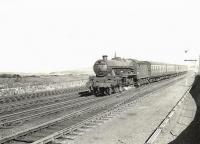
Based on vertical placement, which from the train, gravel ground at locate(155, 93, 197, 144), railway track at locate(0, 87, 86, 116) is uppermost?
the train

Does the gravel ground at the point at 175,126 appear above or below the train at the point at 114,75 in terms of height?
below

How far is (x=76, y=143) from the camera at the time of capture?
9.79 m

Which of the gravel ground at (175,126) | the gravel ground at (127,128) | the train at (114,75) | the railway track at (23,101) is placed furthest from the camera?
the train at (114,75)

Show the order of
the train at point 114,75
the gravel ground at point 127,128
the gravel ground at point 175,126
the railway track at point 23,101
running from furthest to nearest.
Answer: the train at point 114,75 < the railway track at point 23,101 < the gravel ground at point 175,126 < the gravel ground at point 127,128

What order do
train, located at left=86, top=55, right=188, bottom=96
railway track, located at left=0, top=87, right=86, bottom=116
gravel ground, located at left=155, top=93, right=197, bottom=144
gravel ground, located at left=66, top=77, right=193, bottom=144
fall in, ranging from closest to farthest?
gravel ground, located at left=66, top=77, right=193, bottom=144 → gravel ground, located at left=155, top=93, right=197, bottom=144 → railway track, located at left=0, top=87, right=86, bottom=116 → train, located at left=86, top=55, right=188, bottom=96

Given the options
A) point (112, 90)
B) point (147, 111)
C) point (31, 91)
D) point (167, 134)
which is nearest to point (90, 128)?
point (167, 134)

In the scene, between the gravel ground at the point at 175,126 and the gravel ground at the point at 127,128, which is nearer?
the gravel ground at the point at 127,128

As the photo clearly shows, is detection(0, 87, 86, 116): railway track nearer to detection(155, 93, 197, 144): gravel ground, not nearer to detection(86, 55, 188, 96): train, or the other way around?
detection(86, 55, 188, 96): train

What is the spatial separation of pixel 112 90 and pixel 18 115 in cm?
1234

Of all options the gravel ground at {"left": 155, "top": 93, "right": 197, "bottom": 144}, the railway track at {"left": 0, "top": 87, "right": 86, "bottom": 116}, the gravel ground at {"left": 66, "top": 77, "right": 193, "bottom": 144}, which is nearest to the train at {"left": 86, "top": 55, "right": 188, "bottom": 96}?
the railway track at {"left": 0, "top": 87, "right": 86, "bottom": 116}

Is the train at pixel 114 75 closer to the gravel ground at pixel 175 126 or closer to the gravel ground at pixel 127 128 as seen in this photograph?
the gravel ground at pixel 127 128

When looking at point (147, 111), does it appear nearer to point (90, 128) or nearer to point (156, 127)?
point (156, 127)

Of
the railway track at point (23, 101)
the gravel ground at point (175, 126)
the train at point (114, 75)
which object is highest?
the train at point (114, 75)

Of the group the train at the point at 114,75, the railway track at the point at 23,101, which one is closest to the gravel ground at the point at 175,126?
the train at the point at 114,75
